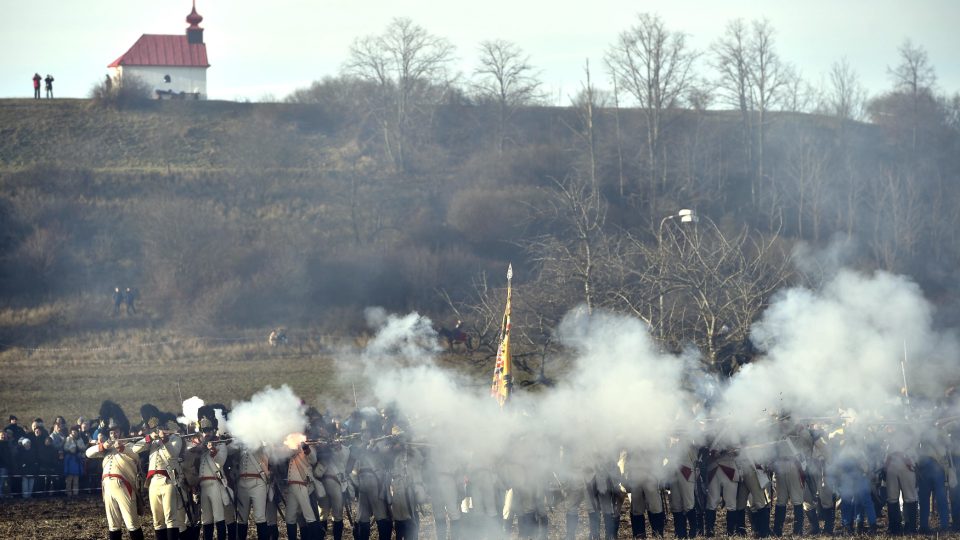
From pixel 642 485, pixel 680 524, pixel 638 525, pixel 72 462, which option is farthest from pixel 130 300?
pixel 680 524

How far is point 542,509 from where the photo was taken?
18.7m

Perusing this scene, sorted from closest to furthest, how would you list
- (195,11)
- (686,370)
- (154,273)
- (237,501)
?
(237,501)
(686,370)
(154,273)
(195,11)

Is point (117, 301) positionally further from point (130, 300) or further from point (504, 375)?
point (504, 375)

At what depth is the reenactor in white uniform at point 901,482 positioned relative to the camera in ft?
62.1

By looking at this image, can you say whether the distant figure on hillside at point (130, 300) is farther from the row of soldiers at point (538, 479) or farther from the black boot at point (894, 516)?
the black boot at point (894, 516)

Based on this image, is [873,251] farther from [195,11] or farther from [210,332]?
[195,11]

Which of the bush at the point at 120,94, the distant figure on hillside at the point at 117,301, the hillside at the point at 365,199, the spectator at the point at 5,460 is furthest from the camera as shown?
the bush at the point at 120,94

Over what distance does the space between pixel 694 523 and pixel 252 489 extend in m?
7.09

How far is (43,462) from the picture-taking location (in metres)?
27.2

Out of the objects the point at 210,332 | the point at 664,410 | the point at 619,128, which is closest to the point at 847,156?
the point at 619,128

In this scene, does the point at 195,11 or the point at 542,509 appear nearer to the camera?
the point at 542,509

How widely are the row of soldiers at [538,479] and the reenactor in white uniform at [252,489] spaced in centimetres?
2

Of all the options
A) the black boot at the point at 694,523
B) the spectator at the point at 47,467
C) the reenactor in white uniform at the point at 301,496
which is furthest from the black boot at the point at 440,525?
the spectator at the point at 47,467

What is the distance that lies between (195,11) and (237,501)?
7216cm
